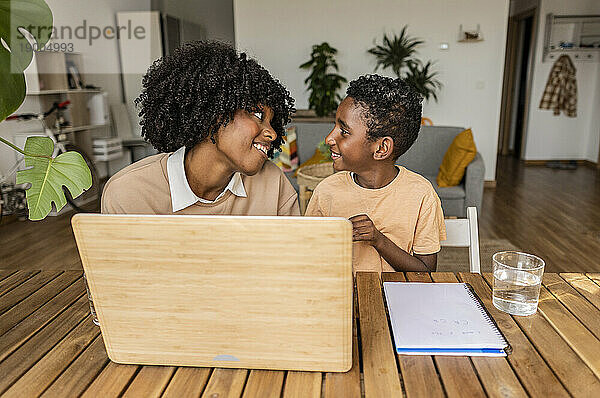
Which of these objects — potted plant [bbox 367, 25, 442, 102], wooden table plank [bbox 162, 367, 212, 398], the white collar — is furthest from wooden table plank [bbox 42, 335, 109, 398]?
potted plant [bbox 367, 25, 442, 102]

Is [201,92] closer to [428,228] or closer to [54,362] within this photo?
[54,362]

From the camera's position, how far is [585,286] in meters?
1.12

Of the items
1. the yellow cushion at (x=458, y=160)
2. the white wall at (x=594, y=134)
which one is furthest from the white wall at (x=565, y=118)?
the yellow cushion at (x=458, y=160)

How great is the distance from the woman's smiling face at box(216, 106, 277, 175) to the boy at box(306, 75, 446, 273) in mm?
301

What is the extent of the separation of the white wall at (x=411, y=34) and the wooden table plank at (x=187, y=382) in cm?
483

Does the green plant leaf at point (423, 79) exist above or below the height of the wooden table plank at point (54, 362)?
above

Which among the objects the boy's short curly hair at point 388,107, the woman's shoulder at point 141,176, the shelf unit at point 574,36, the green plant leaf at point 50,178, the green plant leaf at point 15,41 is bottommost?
the woman's shoulder at point 141,176

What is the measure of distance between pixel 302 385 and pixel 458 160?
3219mm

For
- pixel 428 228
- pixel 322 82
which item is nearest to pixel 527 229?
pixel 322 82

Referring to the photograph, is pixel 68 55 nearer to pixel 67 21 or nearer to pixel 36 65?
pixel 67 21

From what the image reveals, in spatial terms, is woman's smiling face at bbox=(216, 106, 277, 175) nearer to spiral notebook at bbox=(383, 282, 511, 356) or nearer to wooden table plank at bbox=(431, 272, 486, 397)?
spiral notebook at bbox=(383, 282, 511, 356)

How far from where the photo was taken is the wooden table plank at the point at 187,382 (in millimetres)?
752

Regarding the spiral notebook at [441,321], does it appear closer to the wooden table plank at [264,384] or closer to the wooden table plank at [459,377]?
→ the wooden table plank at [459,377]

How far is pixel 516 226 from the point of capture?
4.07 metres
